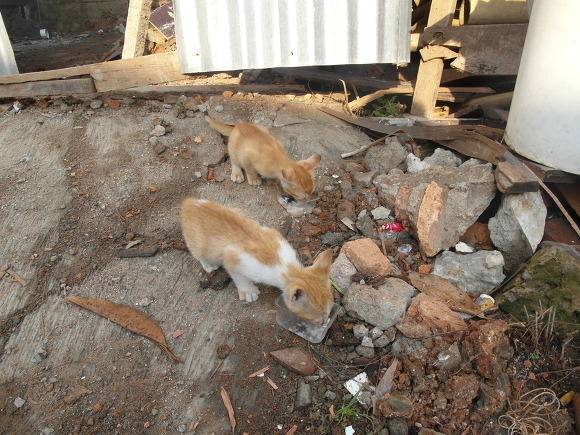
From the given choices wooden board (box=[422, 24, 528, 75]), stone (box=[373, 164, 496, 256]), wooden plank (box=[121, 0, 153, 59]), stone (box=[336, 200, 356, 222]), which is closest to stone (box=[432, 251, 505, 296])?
stone (box=[373, 164, 496, 256])

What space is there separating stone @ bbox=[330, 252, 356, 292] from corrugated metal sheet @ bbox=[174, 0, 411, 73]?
3108 millimetres

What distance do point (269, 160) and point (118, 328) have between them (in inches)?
86.4

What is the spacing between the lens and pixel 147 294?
3.71m

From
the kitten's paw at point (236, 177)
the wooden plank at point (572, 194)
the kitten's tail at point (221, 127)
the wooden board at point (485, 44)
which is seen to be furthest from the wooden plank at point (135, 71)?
the wooden plank at point (572, 194)

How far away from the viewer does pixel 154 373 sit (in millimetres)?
3166

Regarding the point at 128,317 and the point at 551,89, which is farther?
the point at 551,89

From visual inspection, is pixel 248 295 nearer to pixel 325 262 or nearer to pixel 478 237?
pixel 325 262

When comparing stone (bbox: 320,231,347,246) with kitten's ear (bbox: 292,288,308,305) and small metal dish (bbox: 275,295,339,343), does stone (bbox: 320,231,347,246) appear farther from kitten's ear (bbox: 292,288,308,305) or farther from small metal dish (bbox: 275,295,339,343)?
kitten's ear (bbox: 292,288,308,305)

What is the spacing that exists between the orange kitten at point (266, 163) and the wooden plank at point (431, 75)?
220 centimetres

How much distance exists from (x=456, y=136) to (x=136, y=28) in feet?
15.7

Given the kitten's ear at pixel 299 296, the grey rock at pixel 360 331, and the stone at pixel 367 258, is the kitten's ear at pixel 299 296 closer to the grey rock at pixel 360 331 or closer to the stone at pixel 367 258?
the grey rock at pixel 360 331

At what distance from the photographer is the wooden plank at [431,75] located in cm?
563

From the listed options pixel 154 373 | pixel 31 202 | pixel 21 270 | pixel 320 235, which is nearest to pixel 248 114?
pixel 320 235

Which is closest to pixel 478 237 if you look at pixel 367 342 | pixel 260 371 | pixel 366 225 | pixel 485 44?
pixel 366 225
